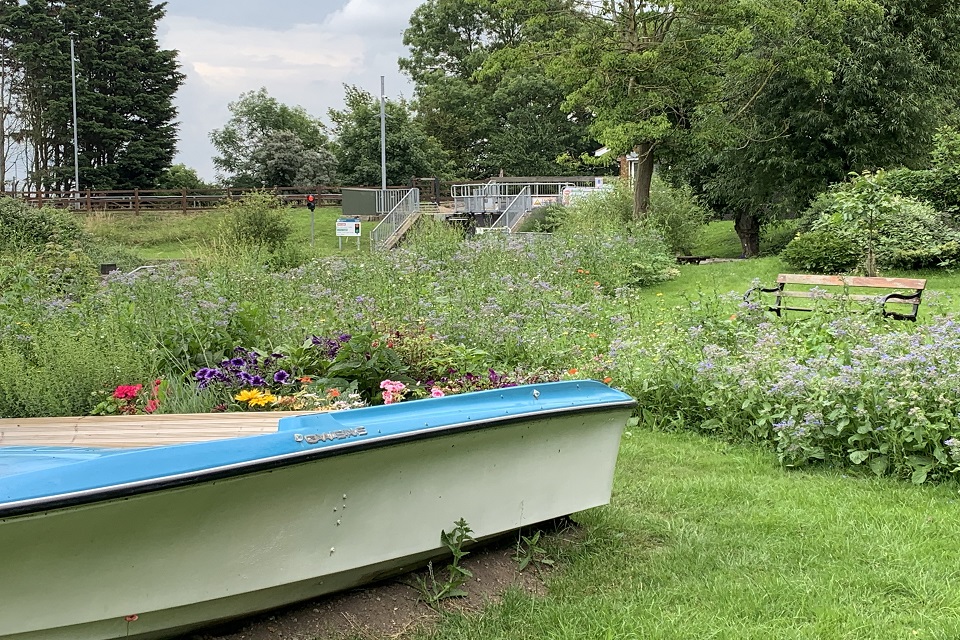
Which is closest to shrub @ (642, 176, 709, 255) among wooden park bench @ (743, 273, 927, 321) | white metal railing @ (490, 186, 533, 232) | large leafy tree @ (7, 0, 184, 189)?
white metal railing @ (490, 186, 533, 232)

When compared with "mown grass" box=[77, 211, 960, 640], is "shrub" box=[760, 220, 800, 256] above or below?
above

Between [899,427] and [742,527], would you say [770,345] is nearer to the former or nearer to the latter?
[899,427]

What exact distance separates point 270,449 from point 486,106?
4882cm

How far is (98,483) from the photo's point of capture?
224cm

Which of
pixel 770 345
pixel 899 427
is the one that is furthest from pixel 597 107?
pixel 899 427

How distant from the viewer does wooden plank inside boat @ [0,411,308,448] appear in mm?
3391

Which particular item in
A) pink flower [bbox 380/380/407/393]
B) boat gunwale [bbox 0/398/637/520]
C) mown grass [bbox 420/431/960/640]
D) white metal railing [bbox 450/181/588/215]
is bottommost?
mown grass [bbox 420/431/960/640]

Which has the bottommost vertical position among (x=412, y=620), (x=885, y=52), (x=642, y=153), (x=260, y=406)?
(x=412, y=620)

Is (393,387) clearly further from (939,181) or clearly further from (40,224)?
(40,224)

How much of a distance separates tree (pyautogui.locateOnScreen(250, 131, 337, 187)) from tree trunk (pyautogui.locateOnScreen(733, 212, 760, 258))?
28.5 m

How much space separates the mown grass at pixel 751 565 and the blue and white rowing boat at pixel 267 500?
359 millimetres

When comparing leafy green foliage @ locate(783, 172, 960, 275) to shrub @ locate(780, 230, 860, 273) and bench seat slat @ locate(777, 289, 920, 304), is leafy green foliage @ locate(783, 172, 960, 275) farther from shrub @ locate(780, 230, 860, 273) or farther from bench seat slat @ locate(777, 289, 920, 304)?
bench seat slat @ locate(777, 289, 920, 304)

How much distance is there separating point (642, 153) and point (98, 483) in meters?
18.7

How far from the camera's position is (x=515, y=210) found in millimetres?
28250
